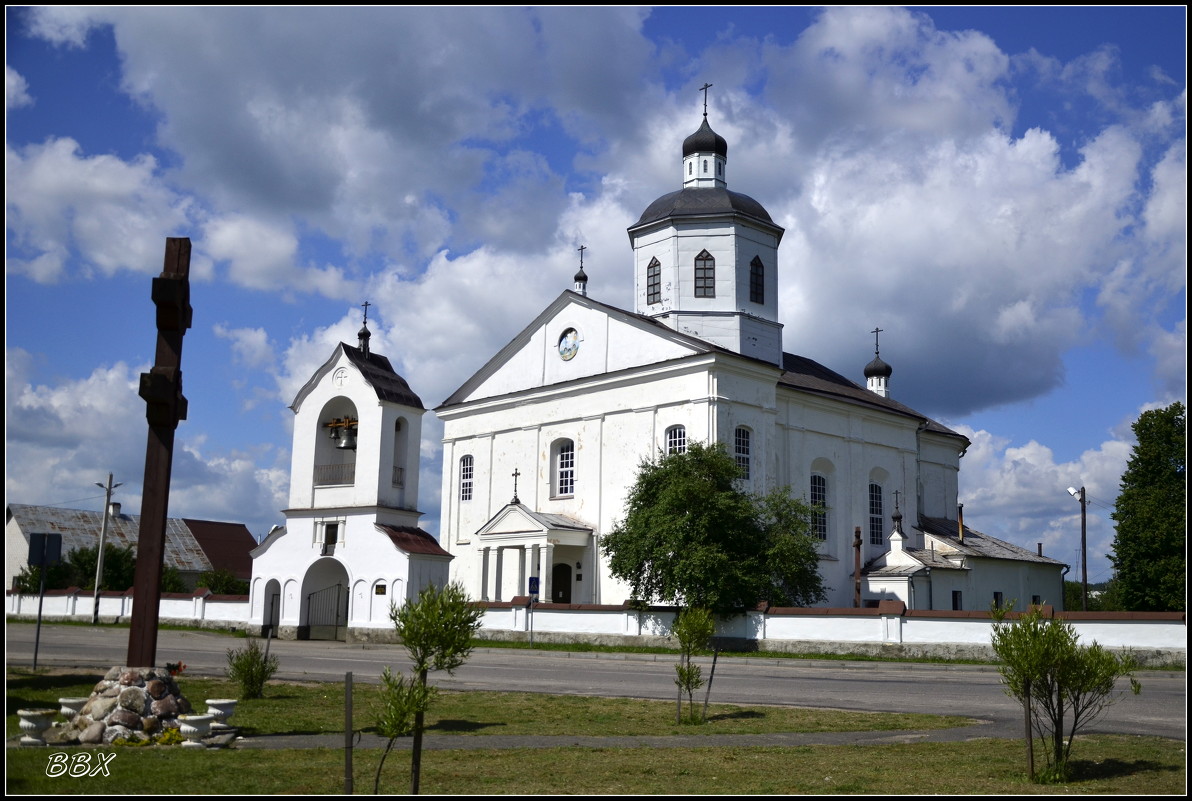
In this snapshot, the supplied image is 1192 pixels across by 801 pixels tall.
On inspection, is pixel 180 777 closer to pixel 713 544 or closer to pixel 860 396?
pixel 713 544

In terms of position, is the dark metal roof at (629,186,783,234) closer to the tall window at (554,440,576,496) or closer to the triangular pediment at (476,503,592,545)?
the tall window at (554,440,576,496)

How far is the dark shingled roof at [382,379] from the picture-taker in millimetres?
34875

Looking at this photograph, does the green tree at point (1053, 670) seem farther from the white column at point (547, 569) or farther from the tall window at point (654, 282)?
the tall window at point (654, 282)

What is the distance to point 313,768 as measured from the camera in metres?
9.08

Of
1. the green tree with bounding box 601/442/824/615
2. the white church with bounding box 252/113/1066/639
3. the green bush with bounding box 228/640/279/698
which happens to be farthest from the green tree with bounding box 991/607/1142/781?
the white church with bounding box 252/113/1066/639

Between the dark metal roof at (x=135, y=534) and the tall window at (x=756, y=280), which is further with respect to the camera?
the dark metal roof at (x=135, y=534)

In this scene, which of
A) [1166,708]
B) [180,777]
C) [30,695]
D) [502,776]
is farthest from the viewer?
[1166,708]

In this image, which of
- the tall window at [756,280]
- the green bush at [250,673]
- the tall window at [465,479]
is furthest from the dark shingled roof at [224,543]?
the green bush at [250,673]

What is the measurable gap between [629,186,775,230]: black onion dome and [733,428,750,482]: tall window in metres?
9.71

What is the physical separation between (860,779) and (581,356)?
109 ft

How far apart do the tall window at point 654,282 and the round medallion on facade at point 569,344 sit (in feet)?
12.3

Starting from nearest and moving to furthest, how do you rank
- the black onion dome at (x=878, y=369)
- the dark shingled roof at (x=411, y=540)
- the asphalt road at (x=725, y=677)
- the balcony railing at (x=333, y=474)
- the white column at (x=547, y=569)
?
the asphalt road at (x=725, y=677) → the dark shingled roof at (x=411, y=540) → the balcony railing at (x=333, y=474) → the white column at (x=547, y=569) → the black onion dome at (x=878, y=369)

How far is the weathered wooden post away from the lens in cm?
1105

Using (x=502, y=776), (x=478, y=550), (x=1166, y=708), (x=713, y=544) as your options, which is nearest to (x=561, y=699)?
(x=502, y=776)
